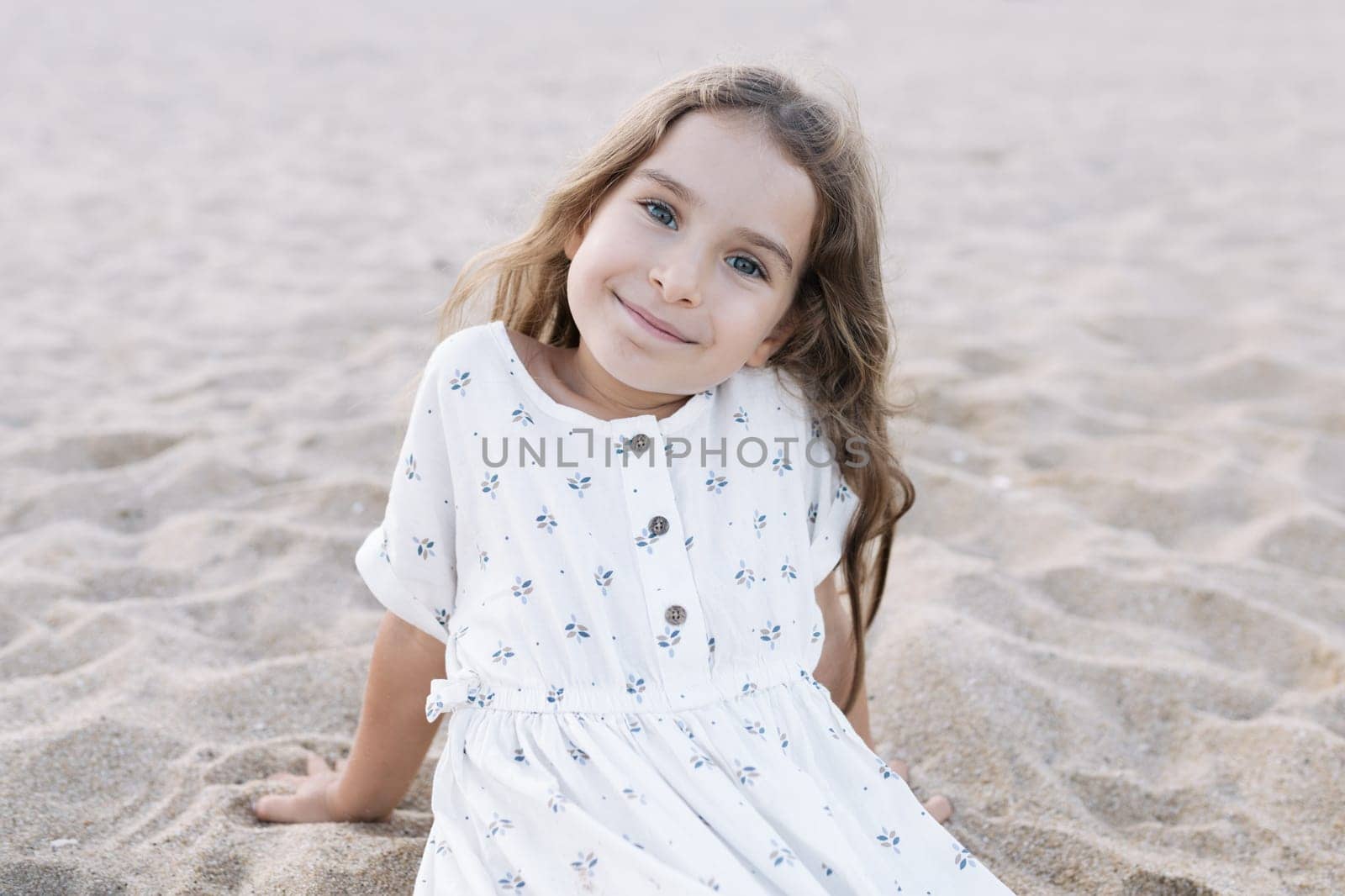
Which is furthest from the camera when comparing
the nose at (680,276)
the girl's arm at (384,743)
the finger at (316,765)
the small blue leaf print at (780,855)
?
the finger at (316,765)

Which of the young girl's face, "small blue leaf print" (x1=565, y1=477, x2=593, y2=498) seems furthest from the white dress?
the young girl's face

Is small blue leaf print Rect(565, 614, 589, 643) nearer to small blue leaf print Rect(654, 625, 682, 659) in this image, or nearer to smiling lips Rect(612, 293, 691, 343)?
small blue leaf print Rect(654, 625, 682, 659)

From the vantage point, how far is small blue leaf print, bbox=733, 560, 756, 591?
1697mm

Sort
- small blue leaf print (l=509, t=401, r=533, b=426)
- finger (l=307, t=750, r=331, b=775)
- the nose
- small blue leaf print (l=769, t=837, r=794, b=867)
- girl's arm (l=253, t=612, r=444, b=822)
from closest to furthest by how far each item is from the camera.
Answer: small blue leaf print (l=769, t=837, r=794, b=867), the nose, small blue leaf print (l=509, t=401, r=533, b=426), girl's arm (l=253, t=612, r=444, b=822), finger (l=307, t=750, r=331, b=775)

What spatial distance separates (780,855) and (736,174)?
0.85m

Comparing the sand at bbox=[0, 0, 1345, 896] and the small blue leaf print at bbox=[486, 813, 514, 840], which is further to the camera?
the sand at bbox=[0, 0, 1345, 896]

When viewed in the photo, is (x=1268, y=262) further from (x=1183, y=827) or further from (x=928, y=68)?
(x=928, y=68)

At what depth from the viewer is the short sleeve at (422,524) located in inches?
67.7

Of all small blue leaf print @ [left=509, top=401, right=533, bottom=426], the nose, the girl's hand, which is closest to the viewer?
the nose

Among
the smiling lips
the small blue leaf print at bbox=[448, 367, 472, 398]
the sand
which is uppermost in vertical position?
the smiling lips

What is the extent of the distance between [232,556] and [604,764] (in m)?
1.48

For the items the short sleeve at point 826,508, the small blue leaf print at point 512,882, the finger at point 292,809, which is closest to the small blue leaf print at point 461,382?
the short sleeve at point 826,508

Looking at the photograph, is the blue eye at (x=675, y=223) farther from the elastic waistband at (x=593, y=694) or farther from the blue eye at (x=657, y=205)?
the elastic waistband at (x=593, y=694)

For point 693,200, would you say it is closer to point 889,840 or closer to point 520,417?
point 520,417
